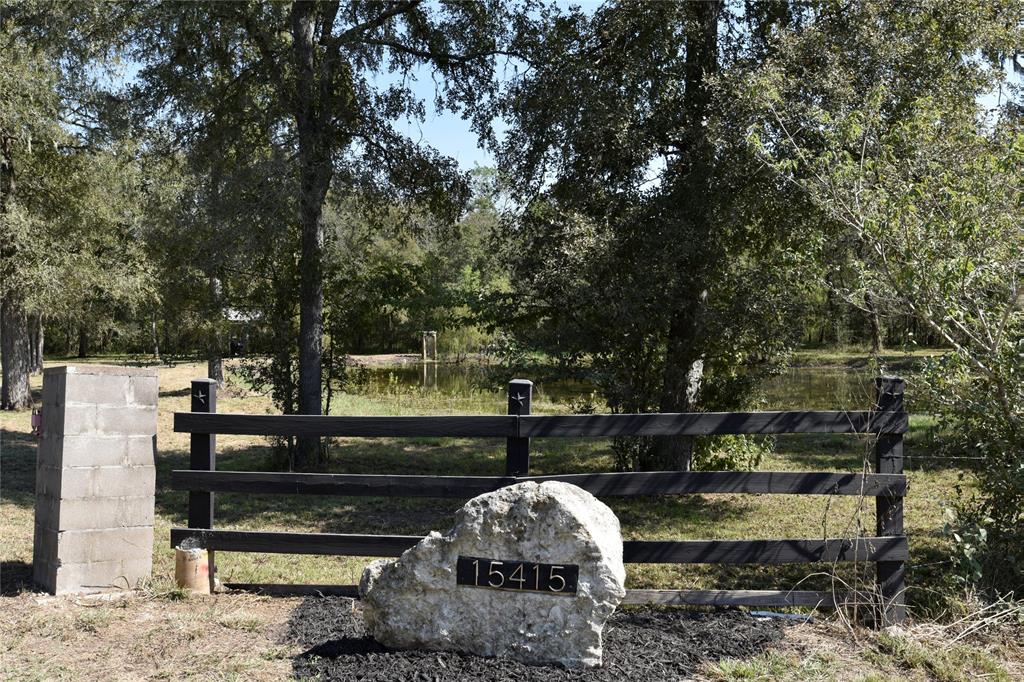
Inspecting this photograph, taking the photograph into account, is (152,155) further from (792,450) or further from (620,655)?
(620,655)

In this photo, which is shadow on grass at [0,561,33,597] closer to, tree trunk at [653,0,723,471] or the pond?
tree trunk at [653,0,723,471]

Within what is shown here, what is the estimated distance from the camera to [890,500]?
5.55 metres

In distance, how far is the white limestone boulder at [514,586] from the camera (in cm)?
464

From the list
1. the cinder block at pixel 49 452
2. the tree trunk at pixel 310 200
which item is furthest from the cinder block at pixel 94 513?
the tree trunk at pixel 310 200

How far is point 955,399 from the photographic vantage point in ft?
19.4

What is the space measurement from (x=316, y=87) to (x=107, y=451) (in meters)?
7.31

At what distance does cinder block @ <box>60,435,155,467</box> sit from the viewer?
5.79 metres

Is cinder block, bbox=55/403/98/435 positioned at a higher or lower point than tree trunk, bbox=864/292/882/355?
lower

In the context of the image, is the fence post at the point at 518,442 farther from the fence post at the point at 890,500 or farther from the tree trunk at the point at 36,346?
the tree trunk at the point at 36,346

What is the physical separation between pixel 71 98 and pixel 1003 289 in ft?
62.5

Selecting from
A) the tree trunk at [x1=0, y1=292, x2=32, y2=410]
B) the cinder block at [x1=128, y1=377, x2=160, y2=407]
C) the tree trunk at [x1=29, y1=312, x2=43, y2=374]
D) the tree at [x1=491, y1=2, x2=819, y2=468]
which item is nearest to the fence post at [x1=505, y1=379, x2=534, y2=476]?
the cinder block at [x1=128, y1=377, x2=160, y2=407]

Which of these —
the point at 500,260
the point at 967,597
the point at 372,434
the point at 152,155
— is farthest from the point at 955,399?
the point at 152,155

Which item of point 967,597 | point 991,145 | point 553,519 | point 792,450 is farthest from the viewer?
point 792,450

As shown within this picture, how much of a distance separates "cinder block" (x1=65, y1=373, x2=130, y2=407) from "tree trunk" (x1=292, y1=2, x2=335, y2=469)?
5.66m
